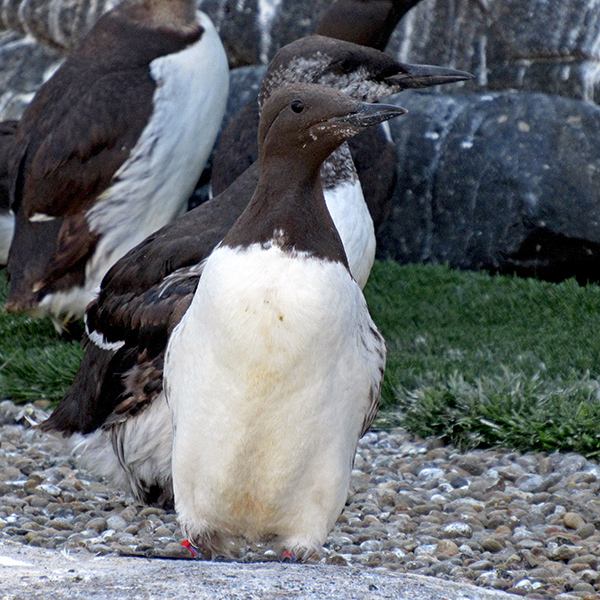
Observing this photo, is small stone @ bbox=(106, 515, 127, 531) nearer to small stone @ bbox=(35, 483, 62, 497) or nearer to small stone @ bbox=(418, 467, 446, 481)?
small stone @ bbox=(35, 483, 62, 497)

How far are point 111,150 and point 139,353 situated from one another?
2.23m

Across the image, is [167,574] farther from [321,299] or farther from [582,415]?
[582,415]

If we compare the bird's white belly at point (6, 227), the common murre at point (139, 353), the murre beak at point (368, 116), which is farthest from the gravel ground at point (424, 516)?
the bird's white belly at point (6, 227)

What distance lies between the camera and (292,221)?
8.87 ft

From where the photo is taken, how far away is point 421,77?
175 inches

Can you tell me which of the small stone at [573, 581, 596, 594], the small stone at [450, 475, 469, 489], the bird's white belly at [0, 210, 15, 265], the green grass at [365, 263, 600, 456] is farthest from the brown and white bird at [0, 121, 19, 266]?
the small stone at [573, 581, 596, 594]

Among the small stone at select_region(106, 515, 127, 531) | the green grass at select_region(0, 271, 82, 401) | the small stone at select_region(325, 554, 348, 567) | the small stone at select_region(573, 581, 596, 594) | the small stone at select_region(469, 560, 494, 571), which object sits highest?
the small stone at select_region(573, 581, 596, 594)

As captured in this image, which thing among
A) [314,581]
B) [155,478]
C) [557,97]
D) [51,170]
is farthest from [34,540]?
[557,97]

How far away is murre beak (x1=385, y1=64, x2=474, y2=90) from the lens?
441 centimetres

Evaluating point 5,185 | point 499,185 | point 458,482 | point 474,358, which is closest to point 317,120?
point 458,482

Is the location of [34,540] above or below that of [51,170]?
below

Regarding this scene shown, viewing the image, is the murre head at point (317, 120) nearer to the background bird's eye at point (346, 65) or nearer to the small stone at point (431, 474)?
the background bird's eye at point (346, 65)

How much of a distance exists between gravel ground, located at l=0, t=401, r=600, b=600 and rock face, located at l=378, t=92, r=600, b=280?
10.1 feet

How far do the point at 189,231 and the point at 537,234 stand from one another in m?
4.00
